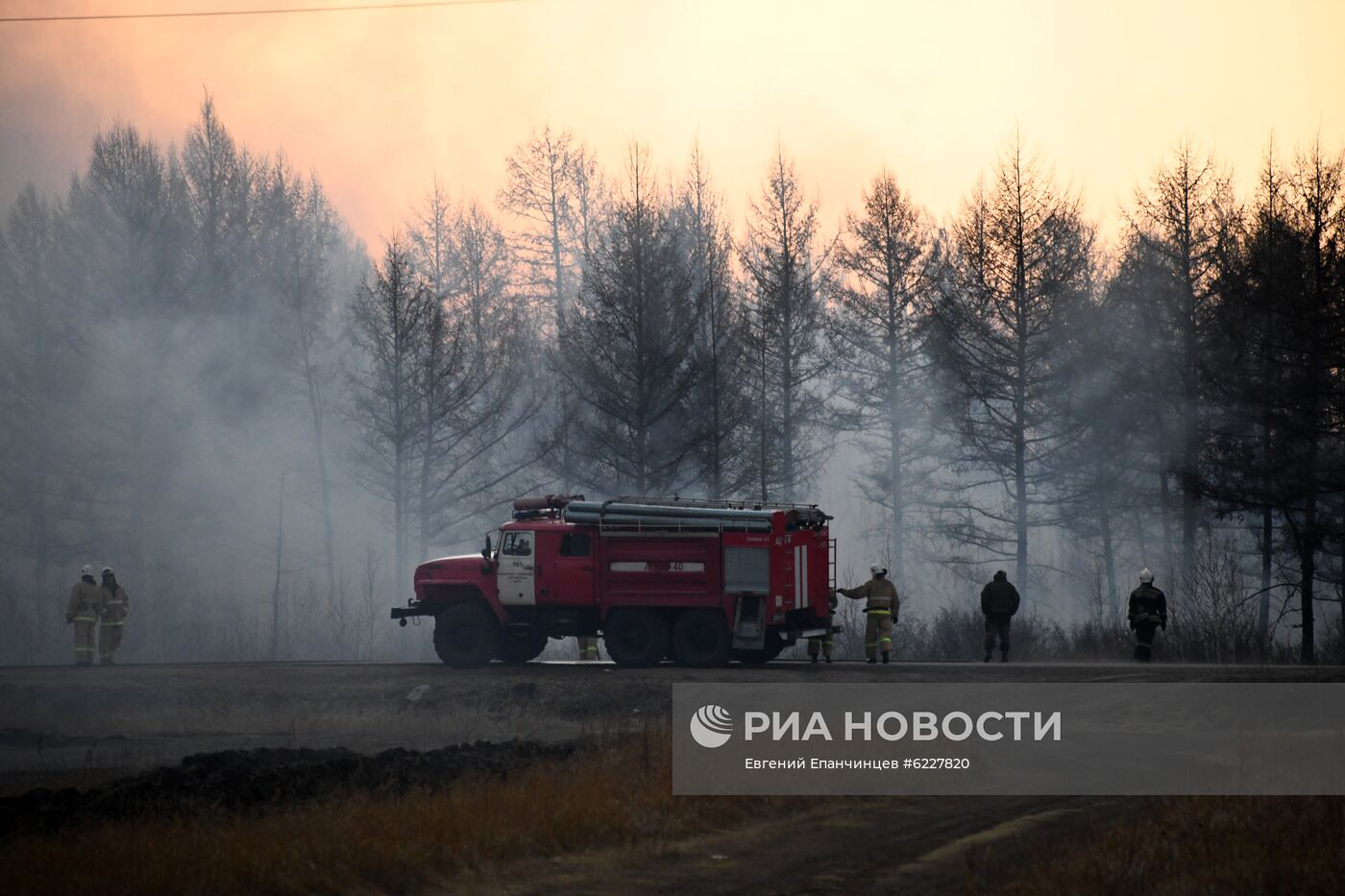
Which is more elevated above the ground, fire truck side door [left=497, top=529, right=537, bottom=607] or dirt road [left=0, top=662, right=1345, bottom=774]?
fire truck side door [left=497, top=529, right=537, bottom=607]

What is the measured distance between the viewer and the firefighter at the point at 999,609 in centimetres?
2614

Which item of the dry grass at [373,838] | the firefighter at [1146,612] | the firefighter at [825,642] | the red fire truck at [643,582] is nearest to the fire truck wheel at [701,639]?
the red fire truck at [643,582]

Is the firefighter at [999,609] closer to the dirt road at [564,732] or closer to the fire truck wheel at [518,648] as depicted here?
the dirt road at [564,732]

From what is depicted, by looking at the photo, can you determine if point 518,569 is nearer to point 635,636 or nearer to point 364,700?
point 635,636

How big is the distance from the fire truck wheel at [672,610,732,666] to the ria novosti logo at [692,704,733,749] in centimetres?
816

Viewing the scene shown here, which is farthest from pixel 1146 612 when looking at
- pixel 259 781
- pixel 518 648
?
pixel 259 781

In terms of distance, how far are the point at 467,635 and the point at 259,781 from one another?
37.3 ft

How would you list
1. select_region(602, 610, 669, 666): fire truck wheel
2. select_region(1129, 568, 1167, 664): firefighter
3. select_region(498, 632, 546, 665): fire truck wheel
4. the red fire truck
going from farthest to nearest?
select_region(498, 632, 546, 665): fire truck wheel < select_region(1129, 568, 1167, 664): firefighter < select_region(602, 610, 669, 666): fire truck wheel < the red fire truck

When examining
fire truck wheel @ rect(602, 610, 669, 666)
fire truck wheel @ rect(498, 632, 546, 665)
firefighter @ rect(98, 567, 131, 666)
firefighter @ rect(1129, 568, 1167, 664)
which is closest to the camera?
fire truck wheel @ rect(602, 610, 669, 666)

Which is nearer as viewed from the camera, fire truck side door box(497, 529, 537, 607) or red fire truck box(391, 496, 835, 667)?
red fire truck box(391, 496, 835, 667)

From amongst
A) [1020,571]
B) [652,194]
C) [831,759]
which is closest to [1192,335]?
[1020,571]

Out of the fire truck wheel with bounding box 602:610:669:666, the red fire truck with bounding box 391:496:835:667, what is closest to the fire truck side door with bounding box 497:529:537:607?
the red fire truck with bounding box 391:496:835:667

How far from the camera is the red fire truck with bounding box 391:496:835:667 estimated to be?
2447cm

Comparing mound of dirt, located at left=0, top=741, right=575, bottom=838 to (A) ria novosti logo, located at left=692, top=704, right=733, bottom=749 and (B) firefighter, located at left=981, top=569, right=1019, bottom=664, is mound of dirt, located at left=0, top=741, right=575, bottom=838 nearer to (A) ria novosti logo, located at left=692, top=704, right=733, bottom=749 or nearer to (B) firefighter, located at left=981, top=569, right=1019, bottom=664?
(A) ria novosti logo, located at left=692, top=704, right=733, bottom=749
